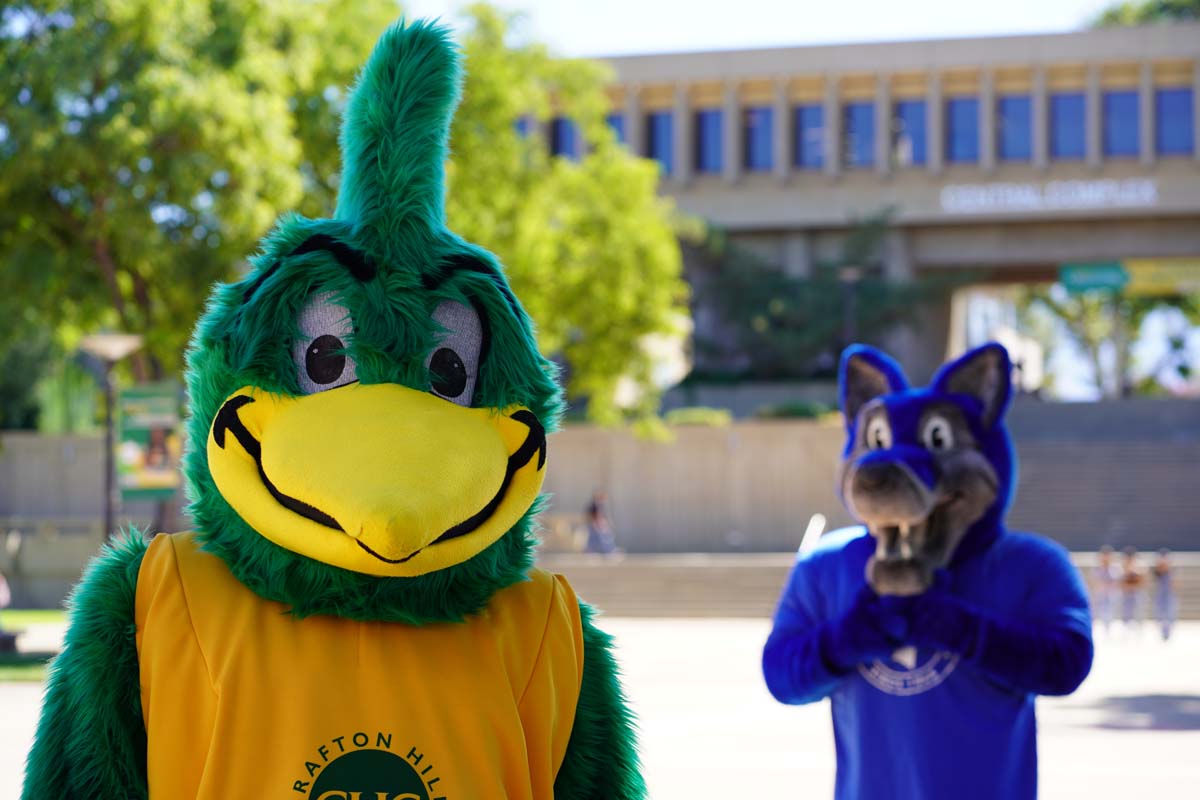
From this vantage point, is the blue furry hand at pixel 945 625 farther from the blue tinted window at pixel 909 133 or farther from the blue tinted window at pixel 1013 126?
the blue tinted window at pixel 909 133

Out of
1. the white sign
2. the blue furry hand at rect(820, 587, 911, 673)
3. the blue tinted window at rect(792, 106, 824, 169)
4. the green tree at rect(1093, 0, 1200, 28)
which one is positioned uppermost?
the green tree at rect(1093, 0, 1200, 28)

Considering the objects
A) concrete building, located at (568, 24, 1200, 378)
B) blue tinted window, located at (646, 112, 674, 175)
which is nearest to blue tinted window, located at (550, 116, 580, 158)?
concrete building, located at (568, 24, 1200, 378)

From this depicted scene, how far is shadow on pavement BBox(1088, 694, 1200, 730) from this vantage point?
12.9 meters

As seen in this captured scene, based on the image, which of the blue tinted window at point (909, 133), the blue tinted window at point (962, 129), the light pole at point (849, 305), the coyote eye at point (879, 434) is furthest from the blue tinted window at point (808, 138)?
the coyote eye at point (879, 434)

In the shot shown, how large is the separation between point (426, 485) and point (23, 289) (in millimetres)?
18249

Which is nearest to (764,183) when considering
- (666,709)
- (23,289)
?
(23,289)

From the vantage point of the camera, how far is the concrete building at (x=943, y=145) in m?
46.4

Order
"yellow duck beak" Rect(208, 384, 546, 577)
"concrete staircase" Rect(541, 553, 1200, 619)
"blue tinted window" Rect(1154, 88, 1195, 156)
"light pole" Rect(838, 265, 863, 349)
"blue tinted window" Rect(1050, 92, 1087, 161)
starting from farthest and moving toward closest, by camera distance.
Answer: "blue tinted window" Rect(1050, 92, 1087, 161) → "blue tinted window" Rect(1154, 88, 1195, 156) → "light pole" Rect(838, 265, 863, 349) → "concrete staircase" Rect(541, 553, 1200, 619) → "yellow duck beak" Rect(208, 384, 546, 577)

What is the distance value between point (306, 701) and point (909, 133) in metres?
47.5

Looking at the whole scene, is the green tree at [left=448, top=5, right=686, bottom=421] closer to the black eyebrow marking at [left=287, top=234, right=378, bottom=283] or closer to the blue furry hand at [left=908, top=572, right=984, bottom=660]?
the blue furry hand at [left=908, top=572, right=984, bottom=660]

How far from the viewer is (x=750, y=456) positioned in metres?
33.7

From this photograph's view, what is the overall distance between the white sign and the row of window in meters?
1.26

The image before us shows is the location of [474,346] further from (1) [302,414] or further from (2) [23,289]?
(2) [23,289]

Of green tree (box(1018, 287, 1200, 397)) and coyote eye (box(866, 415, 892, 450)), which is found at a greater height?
green tree (box(1018, 287, 1200, 397))
